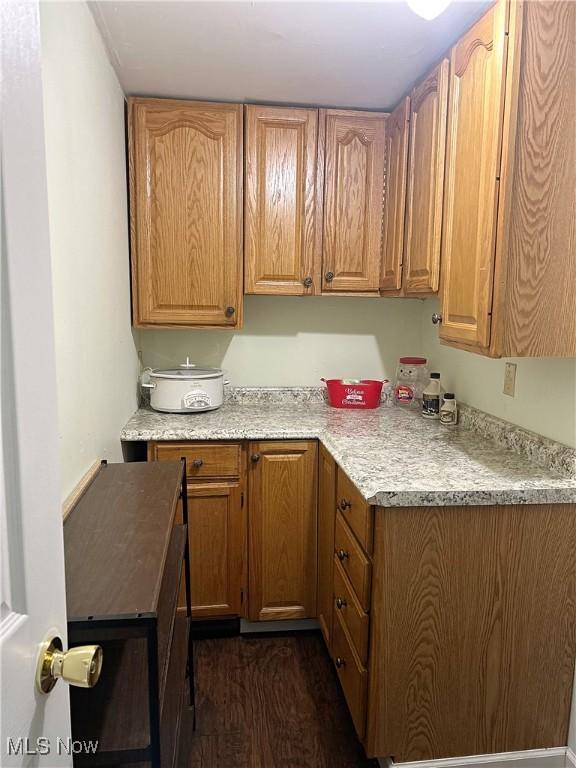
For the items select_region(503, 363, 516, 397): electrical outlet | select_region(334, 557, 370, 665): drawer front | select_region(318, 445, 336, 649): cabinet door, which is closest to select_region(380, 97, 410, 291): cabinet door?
select_region(503, 363, 516, 397): electrical outlet

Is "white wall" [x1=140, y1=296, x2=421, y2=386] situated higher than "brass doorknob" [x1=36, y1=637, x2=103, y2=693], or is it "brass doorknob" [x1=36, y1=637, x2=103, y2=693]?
"white wall" [x1=140, y1=296, x2=421, y2=386]

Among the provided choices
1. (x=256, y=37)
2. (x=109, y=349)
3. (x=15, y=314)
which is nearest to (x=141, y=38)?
(x=256, y=37)

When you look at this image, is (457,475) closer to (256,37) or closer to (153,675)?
(153,675)

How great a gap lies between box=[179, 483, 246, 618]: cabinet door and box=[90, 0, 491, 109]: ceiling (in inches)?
62.7

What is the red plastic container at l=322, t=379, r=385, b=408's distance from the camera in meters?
2.62

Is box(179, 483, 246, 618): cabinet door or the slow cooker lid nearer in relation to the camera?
box(179, 483, 246, 618): cabinet door

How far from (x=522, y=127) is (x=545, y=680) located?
59.8 inches

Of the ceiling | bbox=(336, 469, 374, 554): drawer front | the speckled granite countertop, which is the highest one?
the ceiling

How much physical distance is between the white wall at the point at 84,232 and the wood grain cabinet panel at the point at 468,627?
→ 2.89ft

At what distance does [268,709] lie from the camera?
188cm

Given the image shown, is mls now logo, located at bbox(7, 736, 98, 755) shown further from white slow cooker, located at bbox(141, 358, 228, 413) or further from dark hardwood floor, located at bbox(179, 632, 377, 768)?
white slow cooker, located at bbox(141, 358, 228, 413)

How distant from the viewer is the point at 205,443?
216 centimetres

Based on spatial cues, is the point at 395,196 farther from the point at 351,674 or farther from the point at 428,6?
the point at 351,674

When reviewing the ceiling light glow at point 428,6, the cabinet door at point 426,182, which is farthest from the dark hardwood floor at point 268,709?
the ceiling light glow at point 428,6
